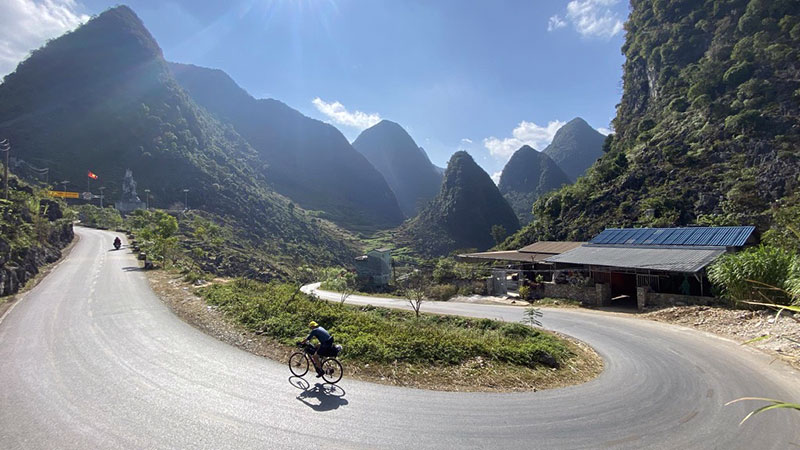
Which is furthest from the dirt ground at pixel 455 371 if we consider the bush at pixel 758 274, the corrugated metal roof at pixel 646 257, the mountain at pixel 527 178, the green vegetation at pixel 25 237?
the mountain at pixel 527 178

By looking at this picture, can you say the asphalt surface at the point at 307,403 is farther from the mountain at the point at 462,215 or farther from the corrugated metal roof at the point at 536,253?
the mountain at the point at 462,215

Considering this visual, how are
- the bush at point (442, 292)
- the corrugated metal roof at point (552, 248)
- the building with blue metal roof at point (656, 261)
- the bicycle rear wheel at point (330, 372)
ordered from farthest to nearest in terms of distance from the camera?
the corrugated metal roof at point (552, 248)
the bush at point (442, 292)
the building with blue metal roof at point (656, 261)
the bicycle rear wheel at point (330, 372)

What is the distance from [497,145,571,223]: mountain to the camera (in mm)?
149125

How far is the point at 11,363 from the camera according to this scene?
9180 millimetres

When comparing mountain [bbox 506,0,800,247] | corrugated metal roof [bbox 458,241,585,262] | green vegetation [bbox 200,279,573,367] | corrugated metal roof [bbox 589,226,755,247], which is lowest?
green vegetation [bbox 200,279,573,367]

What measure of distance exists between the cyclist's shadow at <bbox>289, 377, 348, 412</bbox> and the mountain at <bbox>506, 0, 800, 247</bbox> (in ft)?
118

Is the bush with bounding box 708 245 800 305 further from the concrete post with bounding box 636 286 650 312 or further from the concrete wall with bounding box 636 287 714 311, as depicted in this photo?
the concrete post with bounding box 636 286 650 312

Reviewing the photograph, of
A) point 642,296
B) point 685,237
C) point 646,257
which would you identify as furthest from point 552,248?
point 642,296

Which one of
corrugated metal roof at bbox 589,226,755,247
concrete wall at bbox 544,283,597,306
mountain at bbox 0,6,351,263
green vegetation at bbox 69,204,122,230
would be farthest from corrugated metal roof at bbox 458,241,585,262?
green vegetation at bbox 69,204,122,230

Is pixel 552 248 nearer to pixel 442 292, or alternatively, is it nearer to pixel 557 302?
pixel 442 292

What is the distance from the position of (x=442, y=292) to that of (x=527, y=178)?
5885 inches

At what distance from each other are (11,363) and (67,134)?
115219 mm

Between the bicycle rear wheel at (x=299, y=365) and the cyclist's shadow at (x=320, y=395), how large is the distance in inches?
10.7

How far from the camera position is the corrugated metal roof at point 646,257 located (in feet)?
61.5
